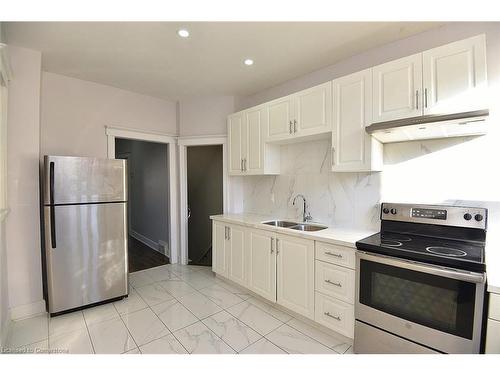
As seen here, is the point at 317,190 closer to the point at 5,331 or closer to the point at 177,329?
the point at 177,329

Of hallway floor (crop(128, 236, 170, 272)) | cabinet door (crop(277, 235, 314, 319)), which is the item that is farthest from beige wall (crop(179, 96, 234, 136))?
hallway floor (crop(128, 236, 170, 272))

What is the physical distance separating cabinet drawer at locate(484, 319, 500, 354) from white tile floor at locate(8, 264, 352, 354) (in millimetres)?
897

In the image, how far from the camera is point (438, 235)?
183 centimetres

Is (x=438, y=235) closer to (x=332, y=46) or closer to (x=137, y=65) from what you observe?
(x=332, y=46)

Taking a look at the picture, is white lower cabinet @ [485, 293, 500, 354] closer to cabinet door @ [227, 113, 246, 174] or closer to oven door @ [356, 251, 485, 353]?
oven door @ [356, 251, 485, 353]

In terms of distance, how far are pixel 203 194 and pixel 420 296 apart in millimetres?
3997

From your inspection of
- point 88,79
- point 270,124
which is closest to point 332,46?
point 270,124

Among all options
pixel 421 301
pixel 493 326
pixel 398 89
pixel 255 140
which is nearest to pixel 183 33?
pixel 255 140

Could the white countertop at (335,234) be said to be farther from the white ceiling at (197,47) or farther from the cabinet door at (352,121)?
the white ceiling at (197,47)

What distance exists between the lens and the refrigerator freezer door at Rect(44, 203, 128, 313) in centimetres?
226

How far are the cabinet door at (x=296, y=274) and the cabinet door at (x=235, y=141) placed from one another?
129 centimetres

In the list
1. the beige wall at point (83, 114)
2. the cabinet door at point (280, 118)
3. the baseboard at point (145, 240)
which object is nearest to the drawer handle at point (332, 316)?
the cabinet door at point (280, 118)

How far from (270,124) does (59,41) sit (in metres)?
2.17

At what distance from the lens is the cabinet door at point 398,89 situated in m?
1.70
